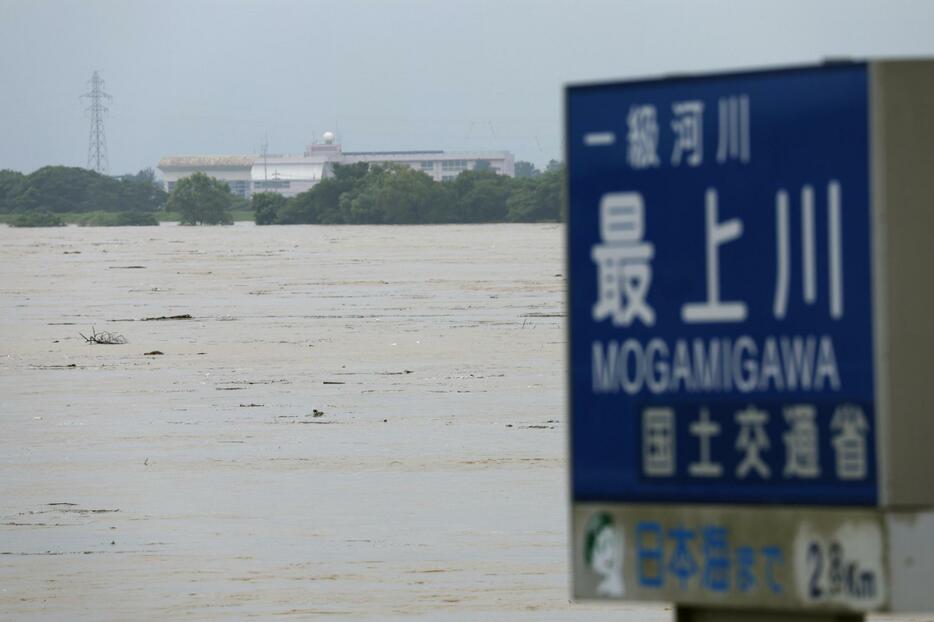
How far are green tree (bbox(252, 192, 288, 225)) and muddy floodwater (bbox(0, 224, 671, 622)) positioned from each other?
83.8 metres

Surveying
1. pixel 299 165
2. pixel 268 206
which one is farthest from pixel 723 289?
pixel 299 165

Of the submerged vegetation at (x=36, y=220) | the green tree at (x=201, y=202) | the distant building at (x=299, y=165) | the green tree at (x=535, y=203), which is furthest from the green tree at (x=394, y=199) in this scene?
the distant building at (x=299, y=165)

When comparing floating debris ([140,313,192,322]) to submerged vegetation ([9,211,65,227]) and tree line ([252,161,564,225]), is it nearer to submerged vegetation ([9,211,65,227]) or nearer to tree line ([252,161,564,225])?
tree line ([252,161,564,225])

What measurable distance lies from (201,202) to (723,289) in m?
115

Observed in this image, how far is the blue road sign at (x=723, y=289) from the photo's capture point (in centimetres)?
303

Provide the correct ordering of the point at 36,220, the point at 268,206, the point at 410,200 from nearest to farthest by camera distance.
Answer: the point at 410,200, the point at 268,206, the point at 36,220

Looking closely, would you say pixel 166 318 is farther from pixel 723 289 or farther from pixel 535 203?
pixel 535 203

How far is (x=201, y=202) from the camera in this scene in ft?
383

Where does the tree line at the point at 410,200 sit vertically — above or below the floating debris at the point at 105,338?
above

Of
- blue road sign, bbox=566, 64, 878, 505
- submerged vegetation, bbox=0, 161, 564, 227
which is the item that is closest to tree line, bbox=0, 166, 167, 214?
submerged vegetation, bbox=0, 161, 564, 227

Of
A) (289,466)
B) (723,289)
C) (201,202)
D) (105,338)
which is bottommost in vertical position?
(289,466)

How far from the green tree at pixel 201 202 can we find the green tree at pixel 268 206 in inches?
174

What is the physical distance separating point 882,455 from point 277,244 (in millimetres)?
67980

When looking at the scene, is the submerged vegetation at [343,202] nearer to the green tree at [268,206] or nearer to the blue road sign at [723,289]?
the green tree at [268,206]
